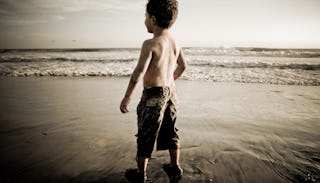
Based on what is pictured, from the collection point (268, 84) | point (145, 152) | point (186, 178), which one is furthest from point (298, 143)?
point (268, 84)

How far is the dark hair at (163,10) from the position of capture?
2182mm

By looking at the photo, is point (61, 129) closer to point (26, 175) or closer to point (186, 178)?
point (26, 175)

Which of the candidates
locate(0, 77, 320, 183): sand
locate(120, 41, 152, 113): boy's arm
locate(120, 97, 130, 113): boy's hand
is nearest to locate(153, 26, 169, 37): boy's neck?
locate(120, 41, 152, 113): boy's arm

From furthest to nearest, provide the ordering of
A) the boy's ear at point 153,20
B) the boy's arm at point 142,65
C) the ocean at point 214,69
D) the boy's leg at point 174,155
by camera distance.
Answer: the ocean at point 214,69
the boy's leg at point 174,155
the boy's ear at point 153,20
the boy's arm at point 142,65

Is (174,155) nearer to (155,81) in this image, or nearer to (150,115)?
(150,115)

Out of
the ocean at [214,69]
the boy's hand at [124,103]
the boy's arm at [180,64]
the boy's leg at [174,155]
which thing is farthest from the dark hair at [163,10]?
the ocean at [214,69]

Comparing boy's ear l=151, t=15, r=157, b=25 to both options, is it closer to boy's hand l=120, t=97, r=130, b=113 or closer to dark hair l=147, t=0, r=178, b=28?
dark hair l=147, t=0, r=178, b=28

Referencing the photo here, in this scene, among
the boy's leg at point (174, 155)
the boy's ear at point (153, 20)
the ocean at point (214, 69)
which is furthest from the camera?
→ the ocean at point (214, 69)

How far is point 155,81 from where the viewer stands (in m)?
2.31

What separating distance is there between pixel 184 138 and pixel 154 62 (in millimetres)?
1851

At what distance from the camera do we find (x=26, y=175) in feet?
8.71

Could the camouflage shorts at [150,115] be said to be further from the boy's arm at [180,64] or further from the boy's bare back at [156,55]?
the boy's arm at [180,64]

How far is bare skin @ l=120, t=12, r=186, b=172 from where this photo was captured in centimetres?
217

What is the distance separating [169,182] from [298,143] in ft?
7.20
